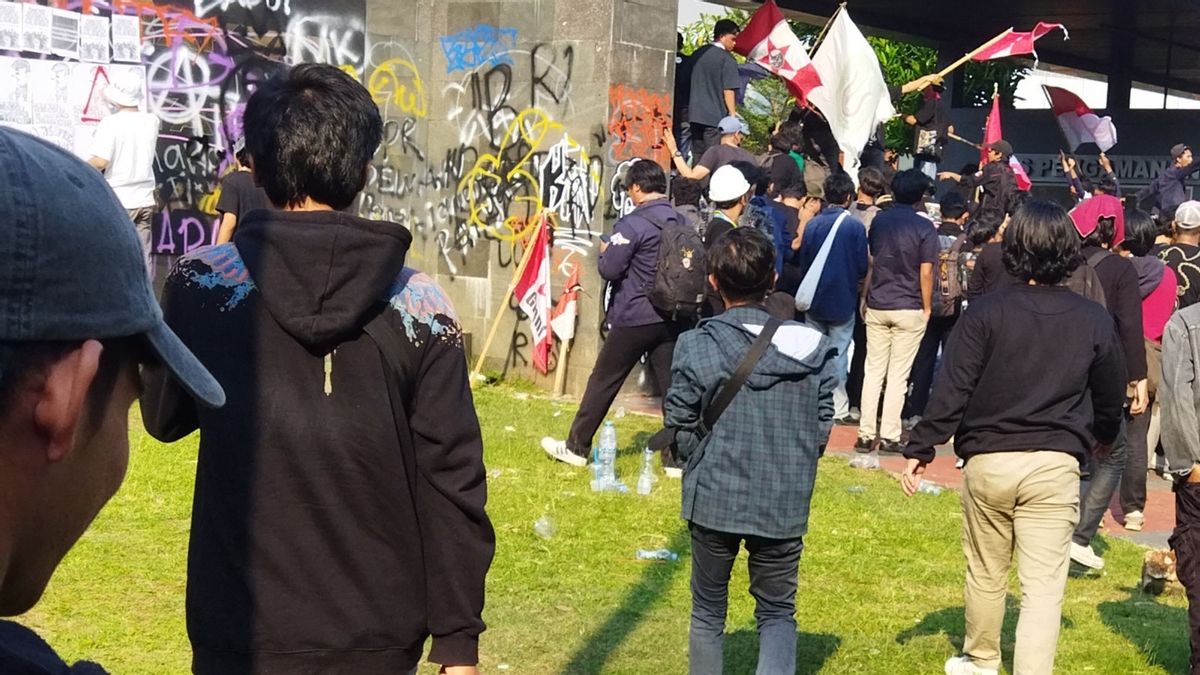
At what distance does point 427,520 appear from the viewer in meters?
3.16

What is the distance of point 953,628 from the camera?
6.79 metres

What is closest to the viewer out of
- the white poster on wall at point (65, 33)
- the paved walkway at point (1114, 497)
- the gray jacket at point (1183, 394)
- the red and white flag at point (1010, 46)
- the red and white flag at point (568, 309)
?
the gray jacket at point (1183, 394)

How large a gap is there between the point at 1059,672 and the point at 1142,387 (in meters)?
2.86

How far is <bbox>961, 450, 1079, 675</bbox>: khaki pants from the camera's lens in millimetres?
5488

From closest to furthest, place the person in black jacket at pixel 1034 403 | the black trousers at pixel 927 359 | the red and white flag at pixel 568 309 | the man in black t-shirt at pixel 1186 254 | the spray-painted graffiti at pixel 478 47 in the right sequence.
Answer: the person in black jacket at pixel 1034 403, the man in black t-shirt at pixel 1186 254, the black trousers at pixel 927 359, the red and white flag at pixel 568 309, the spray-painted graffiti at pixel 478 47

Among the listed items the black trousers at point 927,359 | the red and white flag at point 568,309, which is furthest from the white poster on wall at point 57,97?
the black trousers at point 927,359

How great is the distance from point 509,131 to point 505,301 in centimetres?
155

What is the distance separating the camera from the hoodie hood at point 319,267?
10.0 feet

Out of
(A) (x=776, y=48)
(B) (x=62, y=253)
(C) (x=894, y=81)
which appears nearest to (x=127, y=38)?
(A) (x=776, y=48)

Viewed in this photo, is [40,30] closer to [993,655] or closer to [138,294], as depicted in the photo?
[993,655]

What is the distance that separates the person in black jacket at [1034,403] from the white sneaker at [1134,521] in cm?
393

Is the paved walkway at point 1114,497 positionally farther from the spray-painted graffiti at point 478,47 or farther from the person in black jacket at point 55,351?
the person in black jacket at point 55,351

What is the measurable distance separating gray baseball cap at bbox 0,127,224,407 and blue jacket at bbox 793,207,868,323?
9.92 meters

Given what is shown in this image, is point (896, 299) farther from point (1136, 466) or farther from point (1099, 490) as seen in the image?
point (1099, 490)
